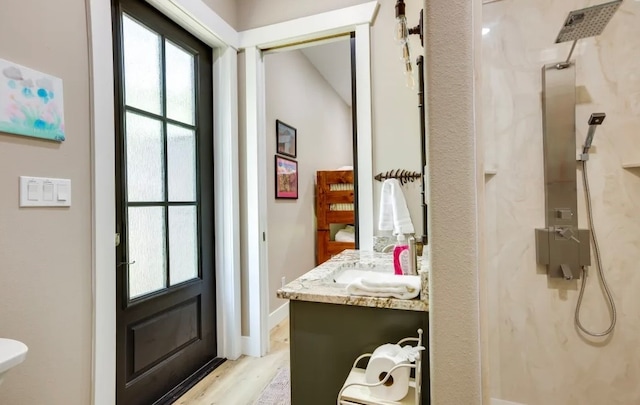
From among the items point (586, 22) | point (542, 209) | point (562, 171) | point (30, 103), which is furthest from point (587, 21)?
point (30, 103)

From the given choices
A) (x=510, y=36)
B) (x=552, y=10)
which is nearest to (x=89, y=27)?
(x=510, y=36)

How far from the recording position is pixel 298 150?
3283 mm

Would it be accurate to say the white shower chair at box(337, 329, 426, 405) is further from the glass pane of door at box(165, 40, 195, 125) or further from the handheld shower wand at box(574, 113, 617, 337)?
the glass pane of door at box(165, 40, 195, 125)

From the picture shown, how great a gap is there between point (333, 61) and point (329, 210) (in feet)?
5.87

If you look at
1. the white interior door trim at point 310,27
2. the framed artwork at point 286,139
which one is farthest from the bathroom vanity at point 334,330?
the framed artwork at point 286,139

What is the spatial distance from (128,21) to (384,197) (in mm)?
1696

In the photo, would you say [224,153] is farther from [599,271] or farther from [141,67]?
[599,271]

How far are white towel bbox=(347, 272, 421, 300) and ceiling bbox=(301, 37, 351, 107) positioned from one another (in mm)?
2572

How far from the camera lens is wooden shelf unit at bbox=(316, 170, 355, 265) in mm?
3447

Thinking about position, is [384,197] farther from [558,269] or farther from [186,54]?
[186,54]

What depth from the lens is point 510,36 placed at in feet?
5.20

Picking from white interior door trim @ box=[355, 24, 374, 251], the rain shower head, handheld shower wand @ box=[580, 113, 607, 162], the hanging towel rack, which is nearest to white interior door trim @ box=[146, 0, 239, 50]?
white interior door trim @ box=[355, 24, 374, 251]

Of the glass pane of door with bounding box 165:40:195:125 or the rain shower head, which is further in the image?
the glass pane of door with bounding box 165:40:195:125

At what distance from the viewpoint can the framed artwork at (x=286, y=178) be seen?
2836mm
